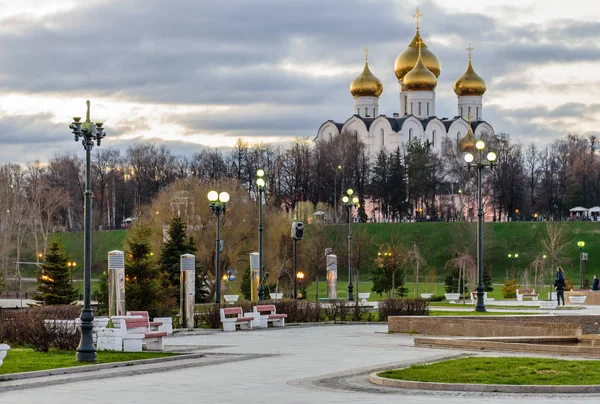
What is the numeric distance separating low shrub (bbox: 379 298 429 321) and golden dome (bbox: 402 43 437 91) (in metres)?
85.9

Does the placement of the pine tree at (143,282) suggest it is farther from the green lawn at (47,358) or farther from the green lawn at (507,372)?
the green lawn at (507,372)

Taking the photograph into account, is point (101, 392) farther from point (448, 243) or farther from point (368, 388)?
point (448, 243)

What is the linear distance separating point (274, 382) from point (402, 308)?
16.6 metres

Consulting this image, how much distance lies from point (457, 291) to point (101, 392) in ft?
134

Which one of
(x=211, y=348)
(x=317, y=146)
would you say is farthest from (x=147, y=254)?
(x=317, y=146)

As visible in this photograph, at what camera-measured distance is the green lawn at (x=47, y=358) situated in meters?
17.7

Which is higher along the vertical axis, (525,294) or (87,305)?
(87,305)

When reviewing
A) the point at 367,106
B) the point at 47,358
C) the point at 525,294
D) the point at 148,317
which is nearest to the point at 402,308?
the point at 148,317

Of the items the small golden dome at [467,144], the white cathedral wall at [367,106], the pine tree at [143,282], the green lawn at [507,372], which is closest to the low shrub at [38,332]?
the green lawn at [507,372]

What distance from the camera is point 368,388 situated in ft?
52.2

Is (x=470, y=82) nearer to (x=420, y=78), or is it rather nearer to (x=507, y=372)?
(x=420, y=78)

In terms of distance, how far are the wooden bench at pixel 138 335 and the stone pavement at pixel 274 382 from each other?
1.01m

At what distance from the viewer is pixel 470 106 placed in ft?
415

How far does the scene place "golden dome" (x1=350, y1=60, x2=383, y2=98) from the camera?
401ft
